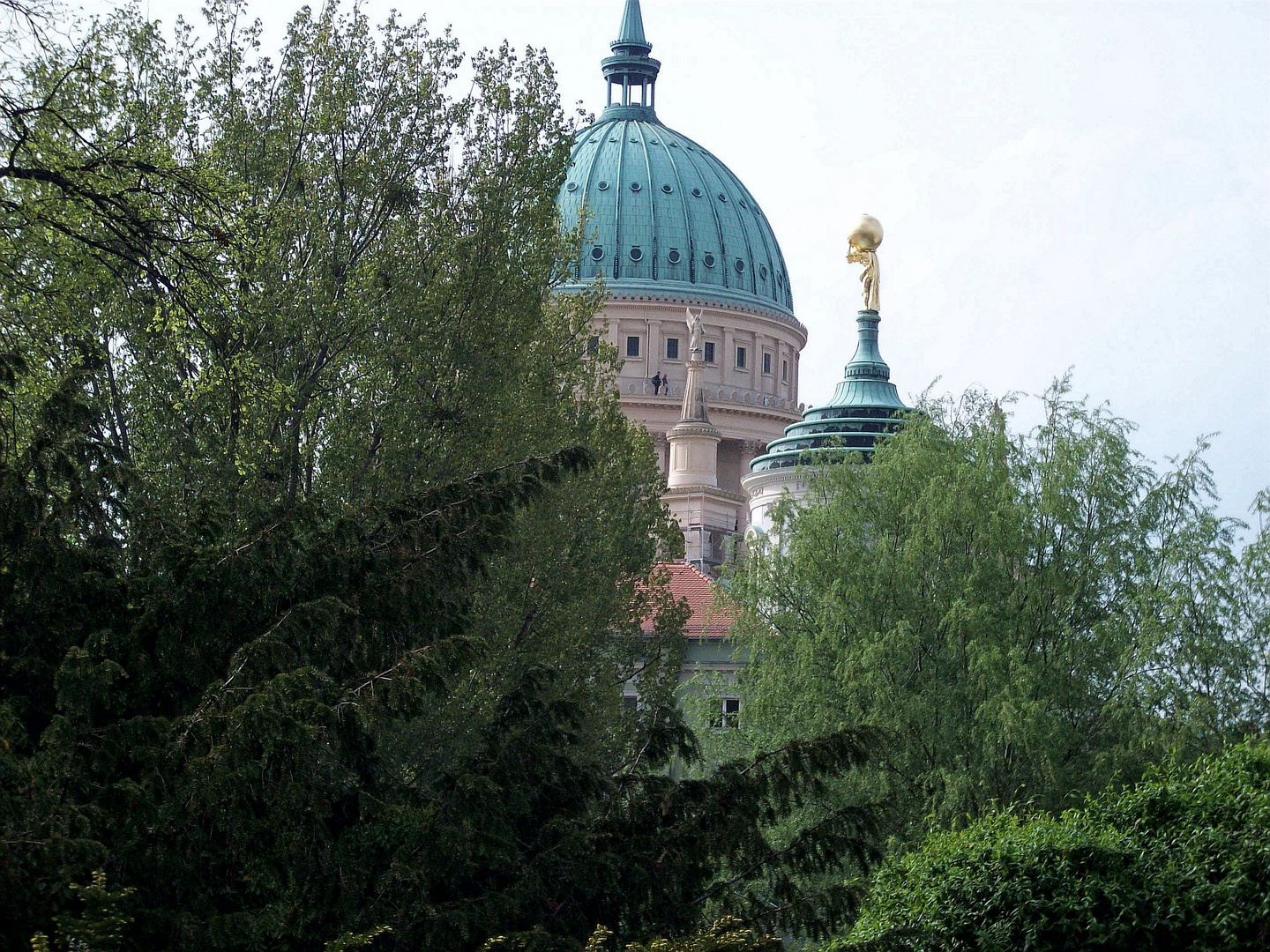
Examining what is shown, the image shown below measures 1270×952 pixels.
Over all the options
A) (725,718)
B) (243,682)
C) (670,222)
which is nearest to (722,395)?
(670,222)

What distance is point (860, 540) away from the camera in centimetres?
3234

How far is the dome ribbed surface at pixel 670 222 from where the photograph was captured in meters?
103

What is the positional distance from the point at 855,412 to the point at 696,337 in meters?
38.7

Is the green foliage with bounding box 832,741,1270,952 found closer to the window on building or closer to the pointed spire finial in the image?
the window on building

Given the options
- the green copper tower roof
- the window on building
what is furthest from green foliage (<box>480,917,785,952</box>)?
the green copper tower roof

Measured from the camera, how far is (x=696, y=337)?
94.2 meters

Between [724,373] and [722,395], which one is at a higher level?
[724,373]

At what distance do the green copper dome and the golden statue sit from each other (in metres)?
40.6

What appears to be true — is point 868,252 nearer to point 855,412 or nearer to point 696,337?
point 855,412

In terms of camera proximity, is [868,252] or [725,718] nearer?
[725,718]

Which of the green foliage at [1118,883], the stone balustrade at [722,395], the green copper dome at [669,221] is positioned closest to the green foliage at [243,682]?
the green foliage at [1118,883]

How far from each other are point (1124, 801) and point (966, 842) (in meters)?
1.44

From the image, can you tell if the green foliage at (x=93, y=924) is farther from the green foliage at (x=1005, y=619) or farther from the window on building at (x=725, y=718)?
the window on building at (x=725, y=718)

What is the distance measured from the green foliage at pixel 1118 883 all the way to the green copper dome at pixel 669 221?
3273 inches
